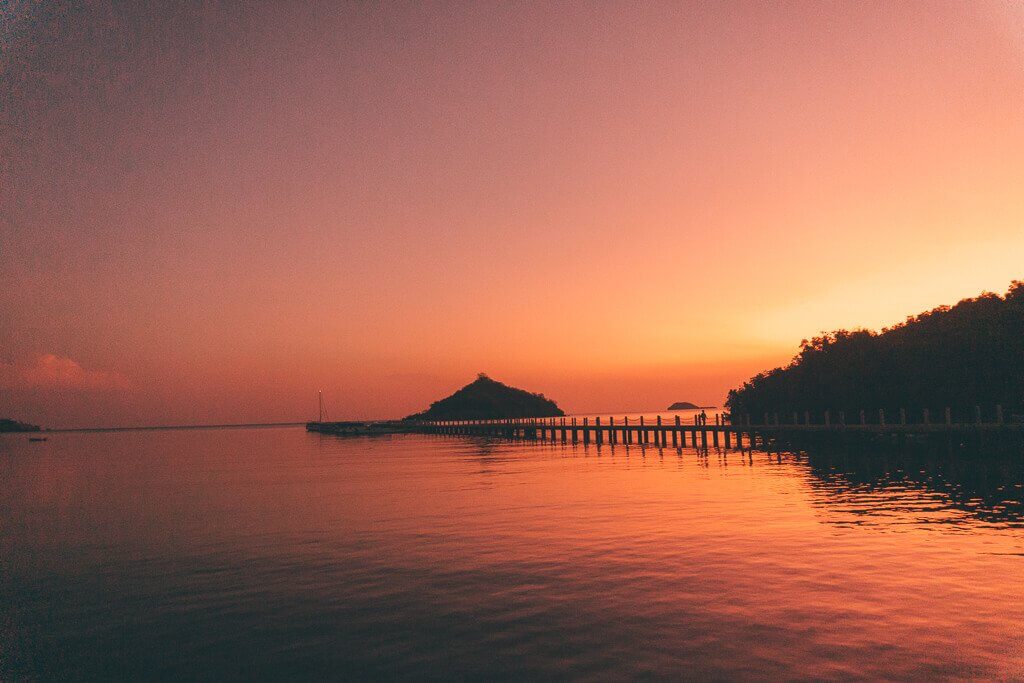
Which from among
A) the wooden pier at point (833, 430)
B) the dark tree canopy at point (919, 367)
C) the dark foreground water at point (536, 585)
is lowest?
the dark foreground water at point (536, 585)

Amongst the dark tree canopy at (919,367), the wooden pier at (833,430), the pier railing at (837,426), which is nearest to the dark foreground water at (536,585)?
the pier railing at (837,426)

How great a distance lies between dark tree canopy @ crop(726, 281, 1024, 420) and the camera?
57.6 metres

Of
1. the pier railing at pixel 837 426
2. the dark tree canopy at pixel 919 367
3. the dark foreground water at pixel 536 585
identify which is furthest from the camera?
the dark tree canopy at pixel 919 367

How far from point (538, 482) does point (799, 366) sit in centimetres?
6023

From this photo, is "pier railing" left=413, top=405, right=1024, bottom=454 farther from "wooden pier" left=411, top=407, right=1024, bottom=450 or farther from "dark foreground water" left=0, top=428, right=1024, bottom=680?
"dark foreground water" left=0, top=428, right=1024, bottom=680

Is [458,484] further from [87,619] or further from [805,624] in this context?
[805,624]

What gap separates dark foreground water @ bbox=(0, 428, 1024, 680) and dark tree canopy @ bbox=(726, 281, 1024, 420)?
27.5 metres

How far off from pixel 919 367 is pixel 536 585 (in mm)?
60941

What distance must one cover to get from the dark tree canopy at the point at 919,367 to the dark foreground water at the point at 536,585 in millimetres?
27520

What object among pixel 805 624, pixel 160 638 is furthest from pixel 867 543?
pixel 160 638

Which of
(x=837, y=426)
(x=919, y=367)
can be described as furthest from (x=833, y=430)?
(x=919, y=367)

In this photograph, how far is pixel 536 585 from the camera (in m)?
16.9

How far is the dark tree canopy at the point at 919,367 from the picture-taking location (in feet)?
189

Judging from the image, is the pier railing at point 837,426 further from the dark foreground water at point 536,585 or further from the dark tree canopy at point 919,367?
the dark foreground water at point 536,585
